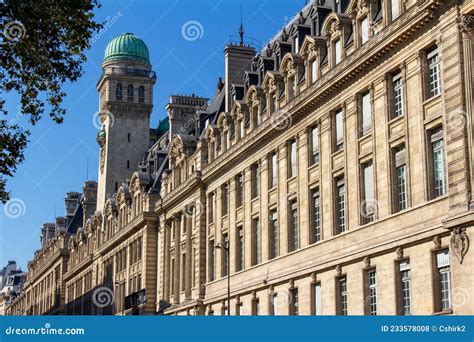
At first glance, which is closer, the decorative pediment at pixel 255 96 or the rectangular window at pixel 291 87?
the rectangular window at pixel 291 87

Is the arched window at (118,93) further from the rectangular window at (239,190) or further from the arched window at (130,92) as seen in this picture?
the rectangular window at (239,190)

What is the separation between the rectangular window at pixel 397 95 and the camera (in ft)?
125

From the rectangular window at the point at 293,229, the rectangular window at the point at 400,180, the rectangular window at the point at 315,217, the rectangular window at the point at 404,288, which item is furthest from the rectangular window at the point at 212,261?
the rectangular window at the point at 404,288

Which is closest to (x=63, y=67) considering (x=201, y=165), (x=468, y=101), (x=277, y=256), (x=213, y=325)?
(x=213, y=325)

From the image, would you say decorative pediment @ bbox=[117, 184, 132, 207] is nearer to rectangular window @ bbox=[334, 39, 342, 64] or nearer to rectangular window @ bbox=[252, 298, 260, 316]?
rectangular window @ bbox=[252, 298, 260, 316]

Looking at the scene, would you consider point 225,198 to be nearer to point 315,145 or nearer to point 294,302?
point 294,302

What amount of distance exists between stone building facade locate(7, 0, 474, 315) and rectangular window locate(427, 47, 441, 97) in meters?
0.08

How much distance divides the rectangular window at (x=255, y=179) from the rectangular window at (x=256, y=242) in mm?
1658

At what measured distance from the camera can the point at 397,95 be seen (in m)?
38.7

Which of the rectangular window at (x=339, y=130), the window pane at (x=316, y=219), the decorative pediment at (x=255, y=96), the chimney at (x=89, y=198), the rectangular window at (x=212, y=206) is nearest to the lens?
the rectangular window at (x=339, y=130)

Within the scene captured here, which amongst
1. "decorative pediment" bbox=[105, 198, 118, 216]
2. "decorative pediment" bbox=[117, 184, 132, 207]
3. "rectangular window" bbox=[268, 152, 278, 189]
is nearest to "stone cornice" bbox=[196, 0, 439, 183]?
"rectangular window" bbox=[268, 152, 278, 189]

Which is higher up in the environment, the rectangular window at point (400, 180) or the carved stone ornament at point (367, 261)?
the rectangular window at point (400, 180)

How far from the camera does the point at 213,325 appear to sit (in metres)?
20.0

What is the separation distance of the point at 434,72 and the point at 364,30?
668cm
